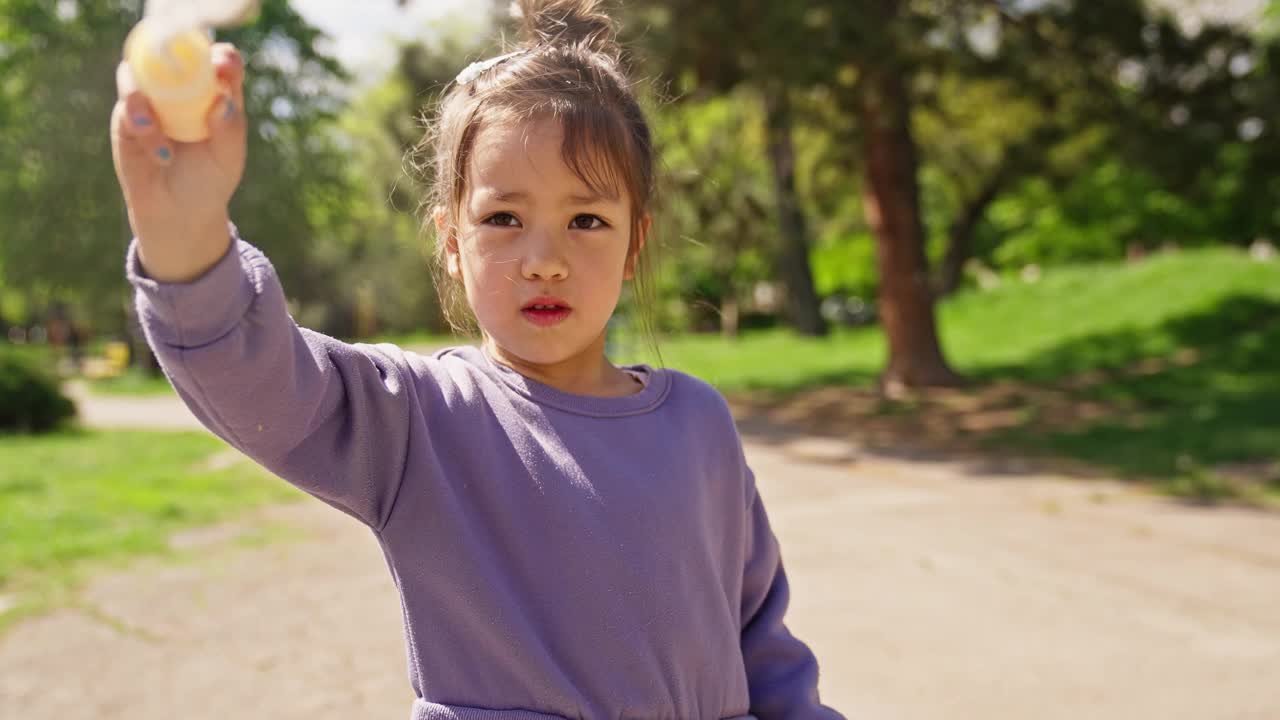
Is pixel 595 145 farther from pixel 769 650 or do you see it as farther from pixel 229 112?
pixel 769 650

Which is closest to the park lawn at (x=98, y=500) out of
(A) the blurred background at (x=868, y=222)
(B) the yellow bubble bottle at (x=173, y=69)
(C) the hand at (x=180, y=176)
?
(A) the blurred background at (x=868, y=222)

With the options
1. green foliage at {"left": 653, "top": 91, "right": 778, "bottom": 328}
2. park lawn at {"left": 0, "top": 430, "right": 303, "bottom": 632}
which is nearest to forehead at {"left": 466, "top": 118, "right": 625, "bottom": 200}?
park lawn at {"left": 0, "top": 430, "right": 303, "bottom": 632}

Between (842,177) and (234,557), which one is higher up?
(842,177)

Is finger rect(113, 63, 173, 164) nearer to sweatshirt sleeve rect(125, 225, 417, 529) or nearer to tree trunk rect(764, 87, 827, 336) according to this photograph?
sweatshirt sleeve rect(125, 225, 417, 529)

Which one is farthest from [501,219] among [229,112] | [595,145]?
[229,112]

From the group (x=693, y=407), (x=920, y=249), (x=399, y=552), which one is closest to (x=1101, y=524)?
(x=693, y=407)

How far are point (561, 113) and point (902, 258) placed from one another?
1098 centimetres

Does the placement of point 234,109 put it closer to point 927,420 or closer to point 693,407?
point 693,407

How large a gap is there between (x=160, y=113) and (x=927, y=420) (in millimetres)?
9904

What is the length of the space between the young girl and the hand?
0.20 meters

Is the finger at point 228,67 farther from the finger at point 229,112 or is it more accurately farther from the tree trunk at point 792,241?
the tree trunk at point 792,241

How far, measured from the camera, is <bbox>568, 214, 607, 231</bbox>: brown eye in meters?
1.62

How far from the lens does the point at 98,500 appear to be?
6641 mm

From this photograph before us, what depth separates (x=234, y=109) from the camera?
1.07 meters
